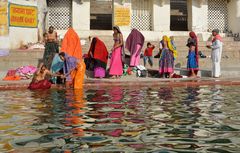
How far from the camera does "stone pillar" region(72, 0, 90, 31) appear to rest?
21734 millimetres

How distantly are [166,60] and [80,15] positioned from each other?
941 cm

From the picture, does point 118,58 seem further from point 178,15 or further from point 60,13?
point 178,15

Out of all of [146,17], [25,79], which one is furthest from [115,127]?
[146,17]

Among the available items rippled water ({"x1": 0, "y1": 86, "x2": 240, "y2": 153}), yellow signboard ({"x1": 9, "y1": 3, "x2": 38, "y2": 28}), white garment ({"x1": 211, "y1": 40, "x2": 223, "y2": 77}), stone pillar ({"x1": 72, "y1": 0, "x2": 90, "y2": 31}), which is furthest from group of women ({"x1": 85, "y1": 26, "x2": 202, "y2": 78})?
stone pillar ({"x1": 72, "y1": 0, "x2": 90, "y2": 31})

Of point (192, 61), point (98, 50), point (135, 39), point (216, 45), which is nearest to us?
point (98, 50)

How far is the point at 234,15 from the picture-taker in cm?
2394

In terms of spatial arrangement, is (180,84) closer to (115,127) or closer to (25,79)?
(25,79)

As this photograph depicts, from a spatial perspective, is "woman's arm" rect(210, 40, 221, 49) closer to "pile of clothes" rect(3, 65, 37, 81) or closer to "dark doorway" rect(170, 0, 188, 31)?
"pile of clothes" rect(3, 65, 37, 81)

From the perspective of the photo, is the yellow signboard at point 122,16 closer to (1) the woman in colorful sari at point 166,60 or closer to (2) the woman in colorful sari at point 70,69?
A: (1) the woman in colorful sari at point 166,60

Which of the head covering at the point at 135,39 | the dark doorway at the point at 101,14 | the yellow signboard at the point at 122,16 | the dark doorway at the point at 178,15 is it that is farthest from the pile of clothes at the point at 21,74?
the dark doorway at the point at 178,15

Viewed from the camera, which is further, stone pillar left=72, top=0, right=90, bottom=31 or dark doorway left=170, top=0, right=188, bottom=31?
dark doorway left=170, top=0, right=188, bottom=31

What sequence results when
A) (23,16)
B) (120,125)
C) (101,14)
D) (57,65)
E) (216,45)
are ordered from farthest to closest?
(101,14), (23,16), (216,45), (57,65), (120,125)

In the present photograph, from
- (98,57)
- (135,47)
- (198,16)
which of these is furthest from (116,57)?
(198,16)

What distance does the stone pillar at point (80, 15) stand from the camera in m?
21.7
